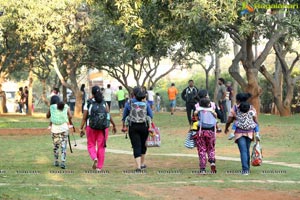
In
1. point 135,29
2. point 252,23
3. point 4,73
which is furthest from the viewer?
point 4,73

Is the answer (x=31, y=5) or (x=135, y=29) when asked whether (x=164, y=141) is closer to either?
(x=135, y=29)

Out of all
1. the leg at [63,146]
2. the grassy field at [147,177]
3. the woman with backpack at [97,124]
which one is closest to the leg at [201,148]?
the grassy field at [147,177]

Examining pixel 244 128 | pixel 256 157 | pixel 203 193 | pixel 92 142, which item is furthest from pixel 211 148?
pixel 203 193

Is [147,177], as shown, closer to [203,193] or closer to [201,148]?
[201,148]

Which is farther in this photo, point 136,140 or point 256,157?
point 136,140

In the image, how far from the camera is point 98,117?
44.9 ft

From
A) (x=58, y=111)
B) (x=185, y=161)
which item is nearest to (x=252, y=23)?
(x=185, y=161)

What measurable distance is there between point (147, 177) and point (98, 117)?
5.60ft

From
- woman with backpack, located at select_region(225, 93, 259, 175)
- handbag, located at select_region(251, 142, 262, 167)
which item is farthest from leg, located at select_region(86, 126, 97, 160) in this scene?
handbag, located at select_region(251, 142, 262, 167)

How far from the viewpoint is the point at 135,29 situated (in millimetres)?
23797

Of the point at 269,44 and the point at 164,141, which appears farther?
the point at 269,44

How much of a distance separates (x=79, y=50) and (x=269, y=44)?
1424 centimetres

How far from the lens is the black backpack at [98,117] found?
13695 mm

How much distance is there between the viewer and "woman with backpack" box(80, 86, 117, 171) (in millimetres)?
13711
